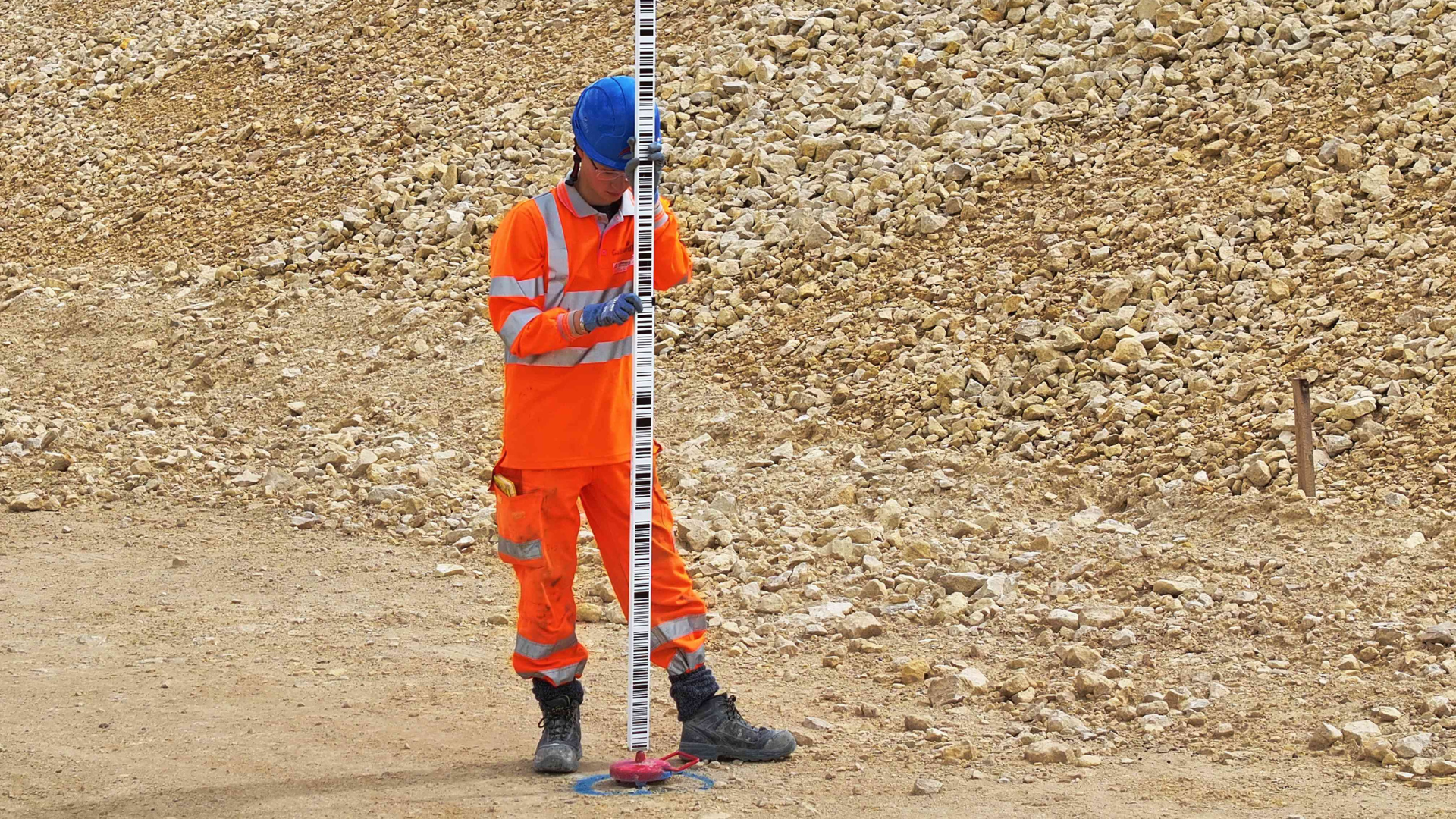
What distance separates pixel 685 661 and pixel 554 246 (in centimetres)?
124

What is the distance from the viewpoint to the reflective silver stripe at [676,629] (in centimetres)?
441

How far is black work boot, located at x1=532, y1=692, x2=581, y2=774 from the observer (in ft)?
14.6

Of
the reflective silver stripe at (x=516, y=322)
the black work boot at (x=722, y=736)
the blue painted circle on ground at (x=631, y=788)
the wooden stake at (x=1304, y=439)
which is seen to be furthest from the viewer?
the wooden stake at (x=1304, y=439)

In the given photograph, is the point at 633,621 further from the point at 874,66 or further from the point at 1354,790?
the point at 874,66

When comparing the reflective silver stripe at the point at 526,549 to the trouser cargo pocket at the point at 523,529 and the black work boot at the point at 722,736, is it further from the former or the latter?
the black work boot at the point at 722,736

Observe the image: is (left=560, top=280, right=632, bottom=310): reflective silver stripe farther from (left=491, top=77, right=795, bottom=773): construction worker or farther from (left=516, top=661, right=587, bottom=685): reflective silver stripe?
(left=516, top=661, right=587, bottom=685): reflective silver stripe

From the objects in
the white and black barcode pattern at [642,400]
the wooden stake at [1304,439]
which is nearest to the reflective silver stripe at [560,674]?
the white and black barcode pattern at [642,400]

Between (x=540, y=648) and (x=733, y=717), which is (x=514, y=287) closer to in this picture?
(x=540, y=648)

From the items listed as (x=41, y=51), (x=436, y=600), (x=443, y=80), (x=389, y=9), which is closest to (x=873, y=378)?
(x=436, y=600)

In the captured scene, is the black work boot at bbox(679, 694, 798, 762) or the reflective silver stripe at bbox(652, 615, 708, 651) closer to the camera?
the reflective silver stripe at bbox(652, 615, 708, 651)

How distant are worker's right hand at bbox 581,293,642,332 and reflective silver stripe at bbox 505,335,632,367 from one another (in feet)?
0.67

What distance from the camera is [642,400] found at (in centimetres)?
431

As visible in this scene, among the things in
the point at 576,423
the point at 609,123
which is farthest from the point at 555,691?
Result: the point at 609,123

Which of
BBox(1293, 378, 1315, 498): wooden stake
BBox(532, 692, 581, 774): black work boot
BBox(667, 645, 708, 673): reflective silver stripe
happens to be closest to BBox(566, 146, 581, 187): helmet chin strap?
BBox(667, 645, 708, 673): reflective silver stripe
